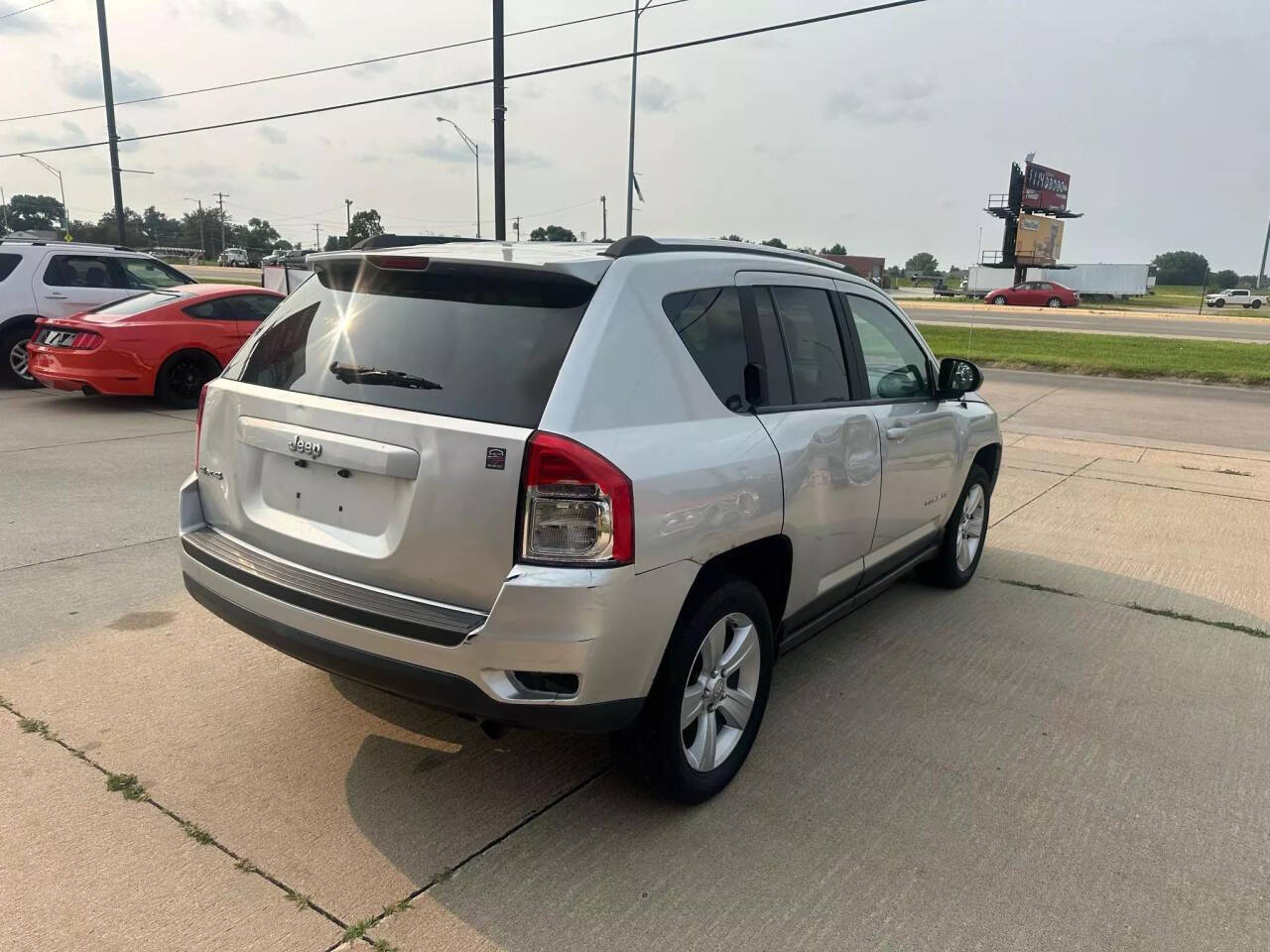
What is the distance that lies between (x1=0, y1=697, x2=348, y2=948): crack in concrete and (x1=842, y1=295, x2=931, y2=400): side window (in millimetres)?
2914

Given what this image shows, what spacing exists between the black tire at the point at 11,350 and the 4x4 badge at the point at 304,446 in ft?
36.0

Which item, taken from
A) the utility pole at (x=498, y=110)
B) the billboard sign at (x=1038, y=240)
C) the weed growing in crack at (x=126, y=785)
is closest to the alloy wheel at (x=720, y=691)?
the weed growing in crack at (x=126, y=785)

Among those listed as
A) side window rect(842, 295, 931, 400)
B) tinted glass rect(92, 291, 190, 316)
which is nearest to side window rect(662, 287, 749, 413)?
side window rect(842, 295, 931, 400)

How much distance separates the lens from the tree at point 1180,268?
119062mm

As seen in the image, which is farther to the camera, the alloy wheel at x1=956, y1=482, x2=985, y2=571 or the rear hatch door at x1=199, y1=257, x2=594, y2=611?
the alloy wheel at x1=956, y1=482, x2=985, y2=571

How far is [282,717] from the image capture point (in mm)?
3520

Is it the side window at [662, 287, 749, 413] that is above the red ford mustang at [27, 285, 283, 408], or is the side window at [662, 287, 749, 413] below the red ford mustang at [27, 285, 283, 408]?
above

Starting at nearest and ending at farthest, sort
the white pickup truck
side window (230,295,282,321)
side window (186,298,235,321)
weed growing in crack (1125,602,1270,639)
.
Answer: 1. weed growing in crack (1125,602,1270,639)
2. side window (186,298,235,321)
3. side window (230,295,282,321)
4. the white pickup truck

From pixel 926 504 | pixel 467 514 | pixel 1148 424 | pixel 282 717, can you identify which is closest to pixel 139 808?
pixel 282 717

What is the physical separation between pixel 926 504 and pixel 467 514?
2843 millimetres

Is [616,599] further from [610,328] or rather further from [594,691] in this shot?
[610,328]

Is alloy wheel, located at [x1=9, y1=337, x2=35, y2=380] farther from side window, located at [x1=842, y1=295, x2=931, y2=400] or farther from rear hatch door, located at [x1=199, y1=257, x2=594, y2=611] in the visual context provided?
side window, located at [x1=842, y1=295, x2=931, y2=400]

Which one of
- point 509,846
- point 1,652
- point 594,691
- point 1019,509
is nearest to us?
point 594,691

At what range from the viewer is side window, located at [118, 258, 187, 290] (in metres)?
12.5
